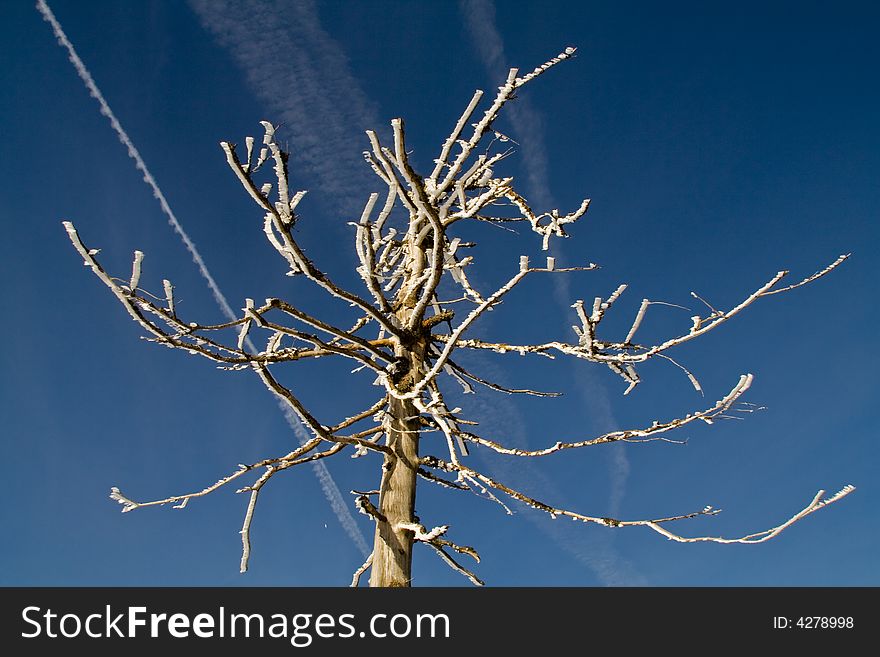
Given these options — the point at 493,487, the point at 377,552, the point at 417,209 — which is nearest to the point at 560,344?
the point at 493,487

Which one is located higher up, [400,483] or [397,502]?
[400,483]

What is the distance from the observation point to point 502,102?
3893mm

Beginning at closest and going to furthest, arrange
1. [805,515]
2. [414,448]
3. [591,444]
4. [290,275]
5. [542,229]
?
[805,515] < [290,275] < [591,444] < [414,448] < [542,229]

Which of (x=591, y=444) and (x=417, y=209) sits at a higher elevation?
(x=417, y=209)

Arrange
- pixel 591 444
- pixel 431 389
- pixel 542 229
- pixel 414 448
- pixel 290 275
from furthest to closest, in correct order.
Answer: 1. pixel 542 229
2. pixel 414 448
3. pixel 431 389
4. pixel 591 444
5. pixel 290 275

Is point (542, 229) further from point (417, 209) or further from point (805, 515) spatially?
point (805, 515)

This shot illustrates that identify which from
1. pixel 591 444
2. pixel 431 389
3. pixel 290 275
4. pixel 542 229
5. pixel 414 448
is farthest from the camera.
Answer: pixel 542 229

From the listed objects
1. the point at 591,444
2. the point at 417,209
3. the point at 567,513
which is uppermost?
the point at 417,209

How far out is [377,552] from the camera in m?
4.43
